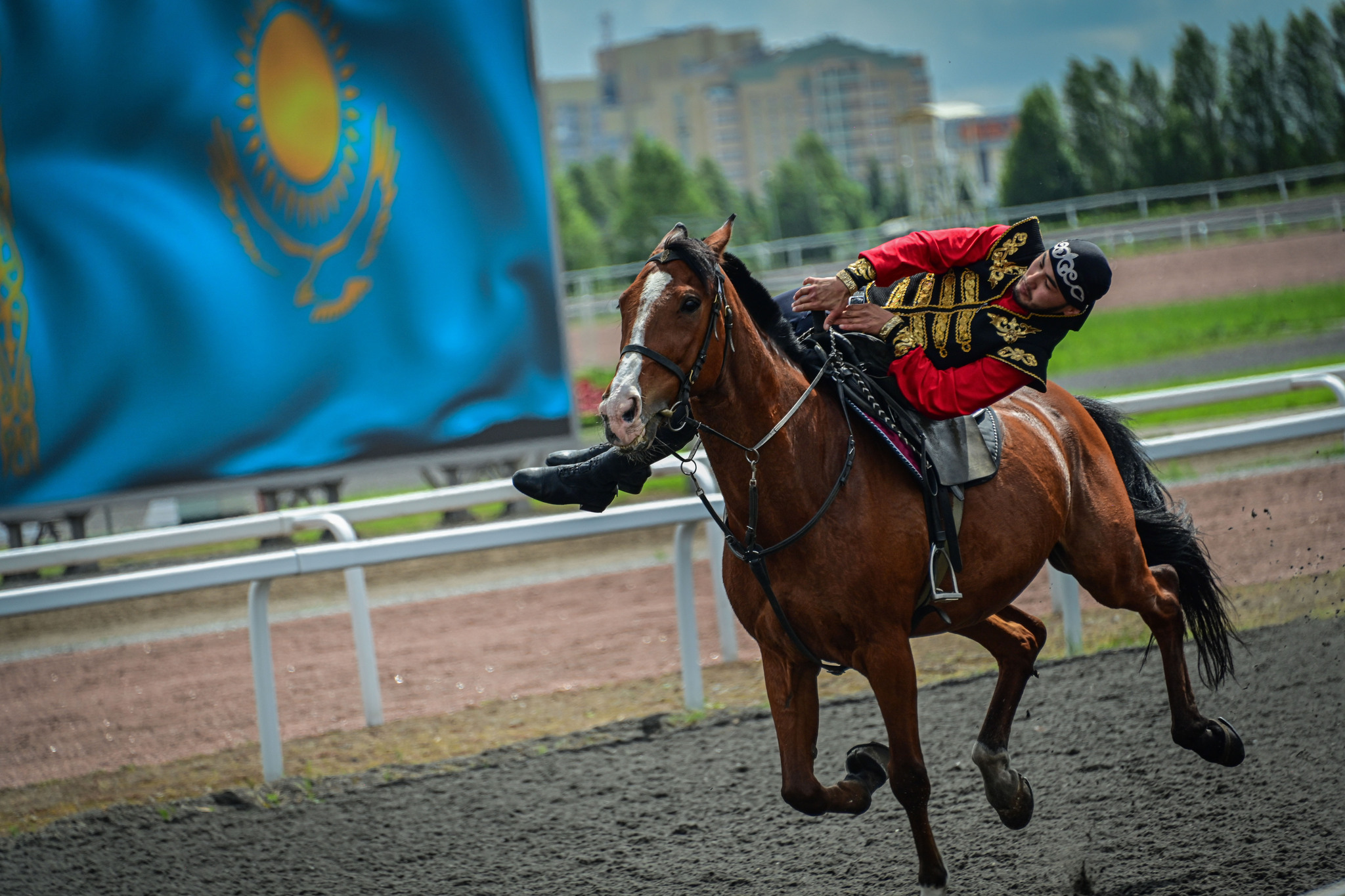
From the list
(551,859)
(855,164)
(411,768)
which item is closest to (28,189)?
(411,768)

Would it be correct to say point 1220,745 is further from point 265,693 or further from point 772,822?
point 265,693

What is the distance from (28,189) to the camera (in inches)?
357

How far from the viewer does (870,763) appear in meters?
3.94

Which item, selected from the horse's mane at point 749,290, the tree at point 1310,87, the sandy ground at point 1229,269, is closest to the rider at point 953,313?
the horse's mane at point 749,290

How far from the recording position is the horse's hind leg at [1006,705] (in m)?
3.98

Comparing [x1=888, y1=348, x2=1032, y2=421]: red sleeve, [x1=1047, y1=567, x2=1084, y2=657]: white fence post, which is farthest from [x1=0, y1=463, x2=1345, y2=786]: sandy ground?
[x1=888, y1=348, x2=1032, y2=421]: red sleeve

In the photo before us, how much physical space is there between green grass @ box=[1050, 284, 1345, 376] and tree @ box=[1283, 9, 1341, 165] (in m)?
4.77

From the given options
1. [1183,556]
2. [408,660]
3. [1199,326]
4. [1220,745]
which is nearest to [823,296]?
[1183,556]

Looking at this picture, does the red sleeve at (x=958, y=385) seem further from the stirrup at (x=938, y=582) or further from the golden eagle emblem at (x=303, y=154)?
the golden eagle emblem at (x=303, y=154)

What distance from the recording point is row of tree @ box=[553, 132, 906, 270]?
2642cm

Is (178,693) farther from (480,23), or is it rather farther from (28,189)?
(480,23)

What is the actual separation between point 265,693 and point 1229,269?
14836 mm

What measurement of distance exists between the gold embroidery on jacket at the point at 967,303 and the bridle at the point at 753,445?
410mm

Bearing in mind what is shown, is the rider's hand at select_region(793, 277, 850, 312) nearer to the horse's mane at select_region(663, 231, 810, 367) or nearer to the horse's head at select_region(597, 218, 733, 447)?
the horse's mane at select_region(663, 231, 810, 367)
